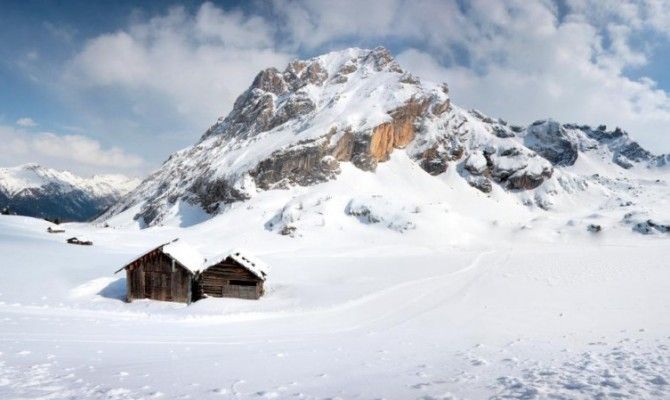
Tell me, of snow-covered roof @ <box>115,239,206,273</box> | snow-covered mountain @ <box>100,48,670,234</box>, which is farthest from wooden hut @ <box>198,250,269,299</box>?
snow-covered mountain @ <box>100,48,670,234</box>

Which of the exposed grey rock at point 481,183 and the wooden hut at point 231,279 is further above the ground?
the exposed grey rock at point 481,183

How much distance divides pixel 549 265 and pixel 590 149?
521 ft

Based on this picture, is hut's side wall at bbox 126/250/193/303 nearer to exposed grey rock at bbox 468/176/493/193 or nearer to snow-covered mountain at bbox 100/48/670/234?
snow-covered mountain at bbox 100/48/670/234

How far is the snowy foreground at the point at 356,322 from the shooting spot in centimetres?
1035

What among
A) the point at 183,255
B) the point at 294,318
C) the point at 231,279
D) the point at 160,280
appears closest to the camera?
the point at 294,318

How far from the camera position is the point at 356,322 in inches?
944

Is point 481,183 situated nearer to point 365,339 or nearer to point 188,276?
point 188,276

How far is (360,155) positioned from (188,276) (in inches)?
2679

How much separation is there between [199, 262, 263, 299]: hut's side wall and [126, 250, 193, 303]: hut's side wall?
5.14 ft

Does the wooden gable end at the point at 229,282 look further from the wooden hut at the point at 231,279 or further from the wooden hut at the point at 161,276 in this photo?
the wooden hut at the point at 161,276

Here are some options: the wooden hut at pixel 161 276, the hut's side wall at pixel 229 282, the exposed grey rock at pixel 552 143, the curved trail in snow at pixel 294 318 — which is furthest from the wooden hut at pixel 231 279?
the exposed grey rock at pixel 552 143

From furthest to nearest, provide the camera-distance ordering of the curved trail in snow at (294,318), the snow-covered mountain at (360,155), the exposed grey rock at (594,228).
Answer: the snow-covered mountain at (360,155) < the exposed grey rock at (594,228) < the curved trail in snow at (294,318)

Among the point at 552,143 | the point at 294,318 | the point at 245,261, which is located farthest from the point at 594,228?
A: the point at 552,143

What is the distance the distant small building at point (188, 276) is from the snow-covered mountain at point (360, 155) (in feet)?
104
